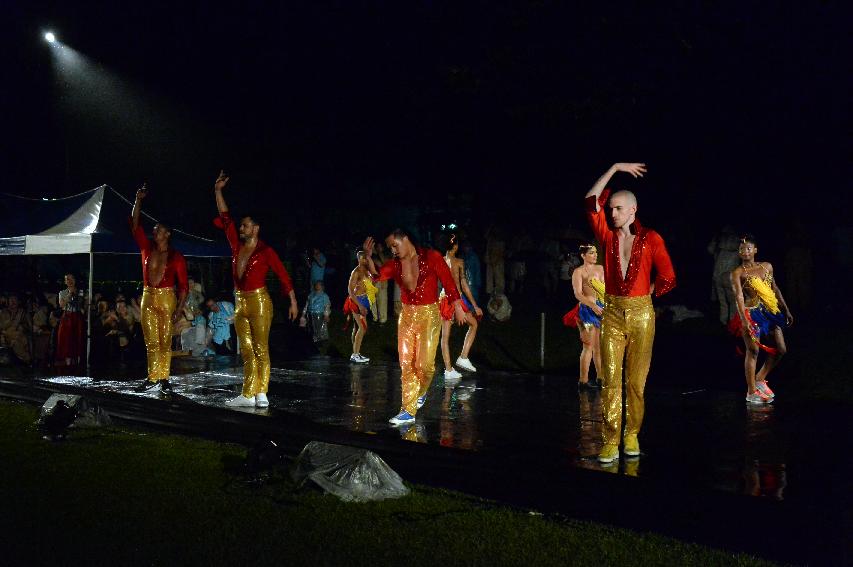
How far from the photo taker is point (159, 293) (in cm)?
1216

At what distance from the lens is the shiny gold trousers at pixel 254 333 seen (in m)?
10.7

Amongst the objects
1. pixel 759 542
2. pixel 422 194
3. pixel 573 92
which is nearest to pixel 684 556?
pixel 759 542

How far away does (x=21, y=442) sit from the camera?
9.59 metres

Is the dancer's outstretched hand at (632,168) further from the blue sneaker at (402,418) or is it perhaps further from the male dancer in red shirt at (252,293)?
the male dancer in red shirt at (252,293)

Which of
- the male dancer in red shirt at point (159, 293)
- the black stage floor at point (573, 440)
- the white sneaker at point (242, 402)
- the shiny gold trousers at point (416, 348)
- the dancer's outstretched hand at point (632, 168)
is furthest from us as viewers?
the male dancer in red shirt at point (159, 293)

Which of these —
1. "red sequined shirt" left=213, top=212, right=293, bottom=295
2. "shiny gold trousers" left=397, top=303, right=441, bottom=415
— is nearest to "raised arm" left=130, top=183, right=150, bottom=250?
"red sequined shirt" left=213, top=212, right=293, bottom=295

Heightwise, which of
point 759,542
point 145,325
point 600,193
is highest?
point 600,193

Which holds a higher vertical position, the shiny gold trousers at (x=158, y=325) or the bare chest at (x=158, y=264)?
the bare chest at (x=158, y=264)

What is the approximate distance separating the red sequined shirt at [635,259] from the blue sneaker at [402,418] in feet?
9.35

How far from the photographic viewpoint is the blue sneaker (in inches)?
380

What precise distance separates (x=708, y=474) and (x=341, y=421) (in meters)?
3.97

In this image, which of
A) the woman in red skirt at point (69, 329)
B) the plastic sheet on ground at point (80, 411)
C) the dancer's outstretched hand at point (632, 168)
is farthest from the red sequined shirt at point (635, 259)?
the woman in red skirt at point (69, 329)

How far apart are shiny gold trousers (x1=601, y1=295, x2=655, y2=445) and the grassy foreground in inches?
52.4

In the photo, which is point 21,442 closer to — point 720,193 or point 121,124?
point 720,193
